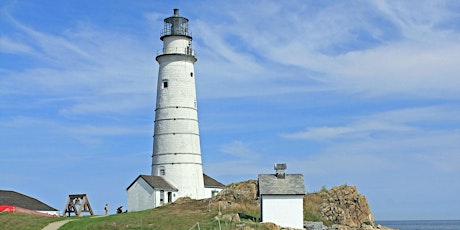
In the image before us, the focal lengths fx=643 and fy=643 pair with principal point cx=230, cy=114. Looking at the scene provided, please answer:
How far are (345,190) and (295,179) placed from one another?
25.7ft

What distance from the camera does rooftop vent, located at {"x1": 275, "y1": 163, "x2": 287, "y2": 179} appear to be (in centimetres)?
3850

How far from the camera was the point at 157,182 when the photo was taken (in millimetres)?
46969

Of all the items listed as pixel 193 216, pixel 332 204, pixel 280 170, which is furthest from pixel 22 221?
pixel 332 204

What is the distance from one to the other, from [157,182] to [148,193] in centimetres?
108

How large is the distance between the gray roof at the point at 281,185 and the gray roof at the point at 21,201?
18395mm

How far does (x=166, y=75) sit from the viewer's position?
4922 cm

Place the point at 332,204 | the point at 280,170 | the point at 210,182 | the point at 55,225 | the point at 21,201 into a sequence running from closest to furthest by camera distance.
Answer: the point at 55,225 < the point at 280,170 < the point at 332,204 < the point at 21,201 < the point at 210,182

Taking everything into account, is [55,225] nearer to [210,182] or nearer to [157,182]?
[157,182]

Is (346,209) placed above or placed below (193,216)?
above

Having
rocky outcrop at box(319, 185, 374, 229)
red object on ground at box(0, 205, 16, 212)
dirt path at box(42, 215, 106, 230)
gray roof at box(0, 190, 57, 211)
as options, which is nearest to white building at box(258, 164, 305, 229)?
rocky outcrop at box(319, 185, 374, 229)

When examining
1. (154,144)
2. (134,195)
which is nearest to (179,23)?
(154,144)

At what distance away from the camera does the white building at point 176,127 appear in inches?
1896

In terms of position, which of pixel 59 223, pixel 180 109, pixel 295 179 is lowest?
pixel 59 223

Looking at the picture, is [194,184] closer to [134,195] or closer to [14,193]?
[134,195]
